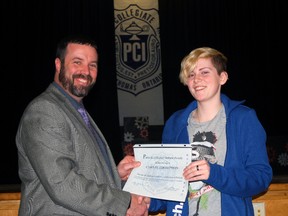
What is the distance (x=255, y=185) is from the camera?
183cm

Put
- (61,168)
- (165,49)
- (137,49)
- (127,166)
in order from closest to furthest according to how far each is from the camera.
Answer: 1. (61,168)
2. (127,166)
3. (165,49)
4. (137,49)

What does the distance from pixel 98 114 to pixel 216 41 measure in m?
2.22

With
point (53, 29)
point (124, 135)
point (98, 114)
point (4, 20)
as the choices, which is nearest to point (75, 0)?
point (53, 29)

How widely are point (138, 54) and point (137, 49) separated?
8cm

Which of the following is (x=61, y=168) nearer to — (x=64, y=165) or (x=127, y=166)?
(x=64, y=165)

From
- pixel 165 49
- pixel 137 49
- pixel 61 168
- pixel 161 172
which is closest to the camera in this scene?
pixel 61 168

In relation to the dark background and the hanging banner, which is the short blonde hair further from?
the hanging banner

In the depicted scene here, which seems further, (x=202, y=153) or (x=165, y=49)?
(x=165, y=49)

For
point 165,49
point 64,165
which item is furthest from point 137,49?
point 64,165

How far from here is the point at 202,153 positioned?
1999 mm

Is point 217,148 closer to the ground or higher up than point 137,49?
closer to the ground

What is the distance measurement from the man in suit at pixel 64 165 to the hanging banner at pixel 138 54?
422 centimetres

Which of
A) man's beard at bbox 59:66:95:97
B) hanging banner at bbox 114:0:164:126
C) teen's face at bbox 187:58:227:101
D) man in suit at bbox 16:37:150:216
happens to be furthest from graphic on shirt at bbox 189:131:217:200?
hanging banner at bbox 114:0:164:126

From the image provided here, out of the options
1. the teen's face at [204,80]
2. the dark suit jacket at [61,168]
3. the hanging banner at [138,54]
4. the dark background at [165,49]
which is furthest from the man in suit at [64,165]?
the hanging banner at [138,54]
